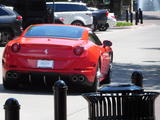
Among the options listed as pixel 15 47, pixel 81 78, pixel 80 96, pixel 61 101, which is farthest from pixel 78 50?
pixel 61 101

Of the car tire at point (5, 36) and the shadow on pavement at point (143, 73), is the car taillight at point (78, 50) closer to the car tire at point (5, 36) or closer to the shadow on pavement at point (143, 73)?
the shadow on pavement at point (143, 73)

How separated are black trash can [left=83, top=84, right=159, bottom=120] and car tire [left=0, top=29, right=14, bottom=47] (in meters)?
21.3

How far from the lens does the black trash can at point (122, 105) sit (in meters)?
6.28

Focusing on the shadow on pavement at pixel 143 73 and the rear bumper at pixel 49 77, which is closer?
the rear bumper at pixel 49 77

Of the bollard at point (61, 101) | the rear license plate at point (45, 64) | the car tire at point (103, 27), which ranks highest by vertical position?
the bollard at point (61, 101)

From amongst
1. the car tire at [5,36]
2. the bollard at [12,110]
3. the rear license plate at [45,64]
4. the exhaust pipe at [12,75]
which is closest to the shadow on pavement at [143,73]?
the rear license plate at [45,64]

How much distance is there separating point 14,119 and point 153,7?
4209 inches

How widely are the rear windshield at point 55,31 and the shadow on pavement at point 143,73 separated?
6.21 ft

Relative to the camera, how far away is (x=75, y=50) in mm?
13141

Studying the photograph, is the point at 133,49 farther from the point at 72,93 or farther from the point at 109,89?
the point at 109,89

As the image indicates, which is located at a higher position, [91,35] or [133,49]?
[91,35]

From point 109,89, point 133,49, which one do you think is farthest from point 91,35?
point 133,49

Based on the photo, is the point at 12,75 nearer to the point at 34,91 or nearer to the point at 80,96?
the point at 34,91

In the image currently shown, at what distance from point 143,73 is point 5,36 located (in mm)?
10711
